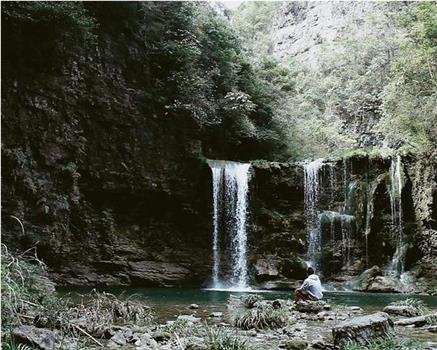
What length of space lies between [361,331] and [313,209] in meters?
15.0

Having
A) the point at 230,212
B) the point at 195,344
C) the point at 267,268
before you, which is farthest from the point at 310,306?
the point at 230,212

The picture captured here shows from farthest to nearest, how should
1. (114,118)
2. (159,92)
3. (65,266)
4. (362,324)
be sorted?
1. (159,92)
2. (114,118)
3. (65,266)
4. (362,324)

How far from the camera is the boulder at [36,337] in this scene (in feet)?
16.1

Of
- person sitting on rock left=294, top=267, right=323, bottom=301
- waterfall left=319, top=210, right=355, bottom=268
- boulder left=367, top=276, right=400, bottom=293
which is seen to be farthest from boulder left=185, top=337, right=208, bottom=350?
waterfall left=319, top=210, right=355, bottom=268

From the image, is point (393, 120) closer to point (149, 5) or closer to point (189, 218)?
point (189, 218)

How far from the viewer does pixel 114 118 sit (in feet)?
62.0

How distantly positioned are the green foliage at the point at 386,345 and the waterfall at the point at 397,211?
14163 mm

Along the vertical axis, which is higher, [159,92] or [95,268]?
[159,92]

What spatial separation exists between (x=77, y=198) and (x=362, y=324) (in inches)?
551

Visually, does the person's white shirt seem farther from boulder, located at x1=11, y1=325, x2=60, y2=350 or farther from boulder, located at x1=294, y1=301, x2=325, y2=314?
boulder, located at x1=11, y1=325, x2=60, y2=350

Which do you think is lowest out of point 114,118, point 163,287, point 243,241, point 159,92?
point 163,287

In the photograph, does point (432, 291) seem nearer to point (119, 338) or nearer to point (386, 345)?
point (386, 345)

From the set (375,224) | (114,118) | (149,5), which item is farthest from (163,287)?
(149,5)

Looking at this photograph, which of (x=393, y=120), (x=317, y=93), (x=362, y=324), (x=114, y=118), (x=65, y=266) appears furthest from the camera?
(x=317, y=93)
